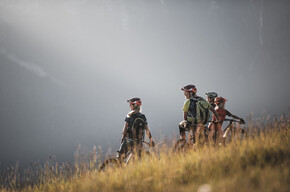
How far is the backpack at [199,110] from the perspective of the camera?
5.64 meters

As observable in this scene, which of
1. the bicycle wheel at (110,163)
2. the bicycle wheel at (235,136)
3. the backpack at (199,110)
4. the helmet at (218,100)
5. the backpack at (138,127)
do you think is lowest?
the bicycle wheel at (110,163)

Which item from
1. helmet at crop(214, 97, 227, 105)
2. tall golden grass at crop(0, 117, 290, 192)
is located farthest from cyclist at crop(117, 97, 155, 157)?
helmet at crop(214, 97, 227, 105)

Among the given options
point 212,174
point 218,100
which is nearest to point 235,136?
point 212,174

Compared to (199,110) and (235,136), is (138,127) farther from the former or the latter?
(235,136)

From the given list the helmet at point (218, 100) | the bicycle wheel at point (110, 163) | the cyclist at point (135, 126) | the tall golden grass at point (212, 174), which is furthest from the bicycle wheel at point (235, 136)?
the bicycle wheel at point (110, 163)

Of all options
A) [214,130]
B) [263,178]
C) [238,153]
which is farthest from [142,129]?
[263,178]

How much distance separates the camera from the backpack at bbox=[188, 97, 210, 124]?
5641 millimetres

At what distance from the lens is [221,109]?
6496mm

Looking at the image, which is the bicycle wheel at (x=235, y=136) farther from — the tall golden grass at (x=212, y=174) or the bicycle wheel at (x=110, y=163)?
the bicycle wheel at (x=110, y=163)

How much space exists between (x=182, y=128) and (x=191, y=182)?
302 cm

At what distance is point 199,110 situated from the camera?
18.6ft

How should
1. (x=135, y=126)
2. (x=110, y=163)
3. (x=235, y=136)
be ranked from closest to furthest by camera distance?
(x=235, y=136) → (x=110, y=163) → (x=135, y=126)

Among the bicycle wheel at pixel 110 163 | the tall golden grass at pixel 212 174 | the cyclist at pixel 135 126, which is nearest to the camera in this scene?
the tall golden grass at pixel 212 174

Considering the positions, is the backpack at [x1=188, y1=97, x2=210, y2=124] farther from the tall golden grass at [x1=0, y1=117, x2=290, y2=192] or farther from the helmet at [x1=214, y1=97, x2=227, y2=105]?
the tall golden grass at [x1=0, y1=117, x2=290, y2=192]
